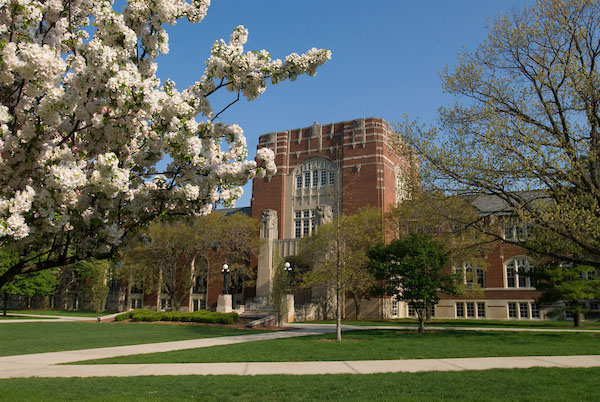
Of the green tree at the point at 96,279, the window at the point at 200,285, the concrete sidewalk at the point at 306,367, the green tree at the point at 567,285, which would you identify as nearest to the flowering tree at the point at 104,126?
the concrete sidewalk at the point at 306,367

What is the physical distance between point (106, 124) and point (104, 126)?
8cm

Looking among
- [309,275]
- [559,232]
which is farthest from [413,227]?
[559,232]

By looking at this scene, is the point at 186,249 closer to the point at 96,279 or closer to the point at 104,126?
the point at 96,279

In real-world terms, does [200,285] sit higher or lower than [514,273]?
lower

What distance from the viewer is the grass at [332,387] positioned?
7418 mm

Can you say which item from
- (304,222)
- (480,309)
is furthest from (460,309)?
(304,222)

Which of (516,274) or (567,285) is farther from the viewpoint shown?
(516,274)

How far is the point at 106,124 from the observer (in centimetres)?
539

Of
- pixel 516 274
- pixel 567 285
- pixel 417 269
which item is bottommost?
pixel 567 285

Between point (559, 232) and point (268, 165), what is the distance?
13340 millimetres

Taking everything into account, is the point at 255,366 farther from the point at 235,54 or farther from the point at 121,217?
the point at 235,54

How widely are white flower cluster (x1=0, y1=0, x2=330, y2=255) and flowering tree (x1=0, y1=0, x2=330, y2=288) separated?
1 centimetres

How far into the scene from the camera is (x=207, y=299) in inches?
1875

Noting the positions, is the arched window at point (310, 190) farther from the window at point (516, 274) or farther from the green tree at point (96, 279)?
the window at point (516, 274)
